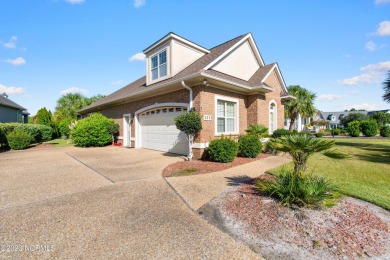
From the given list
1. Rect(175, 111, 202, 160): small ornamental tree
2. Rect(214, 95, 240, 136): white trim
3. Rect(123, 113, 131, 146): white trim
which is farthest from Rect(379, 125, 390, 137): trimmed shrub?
Rect(123, 113, 131, 146): white trim

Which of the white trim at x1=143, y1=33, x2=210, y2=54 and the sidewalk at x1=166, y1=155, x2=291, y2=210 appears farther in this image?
the white trim at x1=143, y1=33, x2=210, y2=54

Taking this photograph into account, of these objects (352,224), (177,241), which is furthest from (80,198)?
(352,224)

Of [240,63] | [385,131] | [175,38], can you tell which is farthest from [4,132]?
[385,131]

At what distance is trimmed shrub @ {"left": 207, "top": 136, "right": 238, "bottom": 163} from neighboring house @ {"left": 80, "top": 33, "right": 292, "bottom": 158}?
2.58ft

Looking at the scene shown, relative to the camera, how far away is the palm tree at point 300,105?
23828mm

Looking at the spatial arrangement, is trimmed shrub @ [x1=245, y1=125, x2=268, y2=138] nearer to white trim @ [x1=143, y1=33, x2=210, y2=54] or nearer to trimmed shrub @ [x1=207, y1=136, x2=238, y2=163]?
trimmed shrub @ [x1=207, y1=136, x2=238, y2=163]

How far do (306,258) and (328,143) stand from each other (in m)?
2.34

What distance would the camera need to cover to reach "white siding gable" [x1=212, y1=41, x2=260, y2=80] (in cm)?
1088

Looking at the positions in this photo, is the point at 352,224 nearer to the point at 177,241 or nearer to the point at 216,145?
the point at 177,241

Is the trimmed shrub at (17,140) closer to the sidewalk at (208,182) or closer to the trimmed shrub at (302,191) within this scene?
the sidewalk at (208,182)

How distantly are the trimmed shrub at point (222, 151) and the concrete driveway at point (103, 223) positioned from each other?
3.07 metres

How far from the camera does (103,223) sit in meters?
3.43

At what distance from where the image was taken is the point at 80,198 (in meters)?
4.59

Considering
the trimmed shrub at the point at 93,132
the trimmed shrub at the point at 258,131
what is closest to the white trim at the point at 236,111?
the trimmed shrub at the point at 258,131
